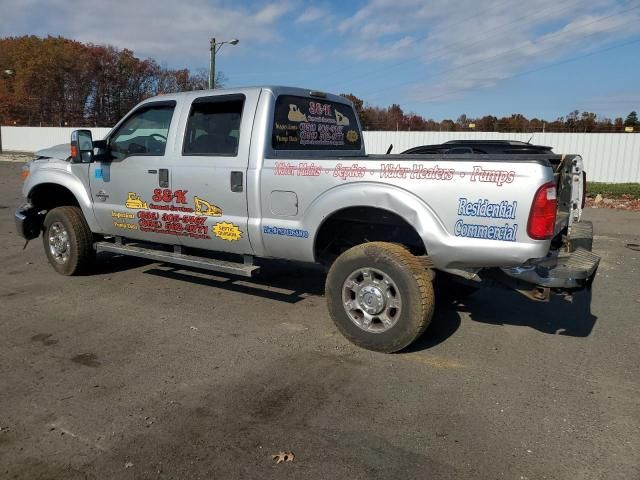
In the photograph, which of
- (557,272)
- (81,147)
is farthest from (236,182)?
(557,272)

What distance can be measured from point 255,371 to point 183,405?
68 centimetres

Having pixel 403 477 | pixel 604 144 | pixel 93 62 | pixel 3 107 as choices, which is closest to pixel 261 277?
pixel 403 477

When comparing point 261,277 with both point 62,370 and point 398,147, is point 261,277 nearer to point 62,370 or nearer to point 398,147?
point 62,370

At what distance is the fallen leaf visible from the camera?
2856 mm

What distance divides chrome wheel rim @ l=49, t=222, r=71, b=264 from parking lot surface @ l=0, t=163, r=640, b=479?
537 millimetres

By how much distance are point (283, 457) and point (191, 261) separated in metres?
2.95

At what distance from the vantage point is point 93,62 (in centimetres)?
5828

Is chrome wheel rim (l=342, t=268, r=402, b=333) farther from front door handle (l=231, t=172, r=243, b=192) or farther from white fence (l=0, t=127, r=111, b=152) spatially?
white fence (l=0, t=127, r=111, b=152)

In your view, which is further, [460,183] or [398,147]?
[398,147]

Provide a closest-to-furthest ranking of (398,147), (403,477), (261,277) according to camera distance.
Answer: (403,477) → (261,277) → (398,147)

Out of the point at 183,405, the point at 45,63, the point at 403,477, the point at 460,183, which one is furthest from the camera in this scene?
the point at 45,63

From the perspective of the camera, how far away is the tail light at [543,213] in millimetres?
3580

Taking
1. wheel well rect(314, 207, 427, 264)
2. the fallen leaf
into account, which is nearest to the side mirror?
wheel well rect(314, 207, 427, 264)

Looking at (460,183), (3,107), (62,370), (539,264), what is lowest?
(62,370)
